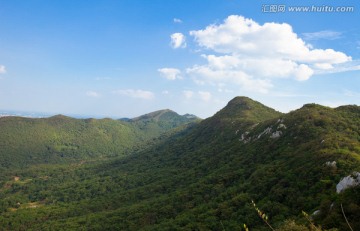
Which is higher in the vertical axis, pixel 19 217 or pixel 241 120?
pixel 241 120

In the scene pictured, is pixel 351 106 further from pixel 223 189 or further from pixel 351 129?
pixel 223 189

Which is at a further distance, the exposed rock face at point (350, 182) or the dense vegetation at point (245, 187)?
the dense vegetation at point (245, 187)

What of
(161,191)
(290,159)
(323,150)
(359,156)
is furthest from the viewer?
(161,191)

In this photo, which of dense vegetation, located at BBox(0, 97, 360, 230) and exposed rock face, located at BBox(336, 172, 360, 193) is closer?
exposed rock face, located at BBox(336, 172, 360, 193)

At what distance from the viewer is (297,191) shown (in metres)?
74.5

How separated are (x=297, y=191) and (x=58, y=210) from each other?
5466 inches

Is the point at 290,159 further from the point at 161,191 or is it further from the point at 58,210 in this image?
the point at 58,210

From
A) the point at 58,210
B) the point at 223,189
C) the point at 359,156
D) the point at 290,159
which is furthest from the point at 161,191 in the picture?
the point at 359,156

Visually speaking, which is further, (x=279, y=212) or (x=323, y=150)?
(x=323, y=150)

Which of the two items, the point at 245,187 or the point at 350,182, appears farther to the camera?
the point at 245,187

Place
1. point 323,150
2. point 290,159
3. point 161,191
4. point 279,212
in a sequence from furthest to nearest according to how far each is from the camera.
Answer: point 161,191, point 290,159, point 323,150, point 279,212

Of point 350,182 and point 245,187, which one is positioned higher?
point 350,182

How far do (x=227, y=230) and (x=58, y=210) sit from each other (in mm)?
122819

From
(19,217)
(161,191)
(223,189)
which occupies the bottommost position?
(19,217)
